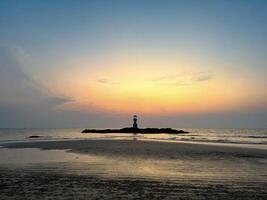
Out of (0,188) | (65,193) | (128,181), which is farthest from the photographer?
(128,181)

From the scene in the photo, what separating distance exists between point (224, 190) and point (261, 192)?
1.33m

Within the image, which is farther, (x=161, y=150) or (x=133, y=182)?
(x=161, y=150)

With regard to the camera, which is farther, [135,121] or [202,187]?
[135,121]

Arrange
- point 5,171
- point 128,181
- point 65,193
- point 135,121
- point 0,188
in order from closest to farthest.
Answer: point 65,193 → point 0,188 → point 128,181 → point 5,171 → point 135,121

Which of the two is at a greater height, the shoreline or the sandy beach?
the shoreline

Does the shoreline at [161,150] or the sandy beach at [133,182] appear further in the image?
the shoreline at [161,150]

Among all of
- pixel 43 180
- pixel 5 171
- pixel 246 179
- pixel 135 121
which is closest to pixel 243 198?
pixel 246 179

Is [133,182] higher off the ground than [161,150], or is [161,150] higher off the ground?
[161,150]

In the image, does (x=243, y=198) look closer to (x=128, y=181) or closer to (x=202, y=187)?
(x=202, y=187)

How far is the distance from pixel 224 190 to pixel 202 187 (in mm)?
946

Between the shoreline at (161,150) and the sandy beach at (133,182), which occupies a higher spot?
the shoreline at (161,150)

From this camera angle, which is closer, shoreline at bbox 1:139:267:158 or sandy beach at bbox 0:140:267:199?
sandy beach at bbox 0:140:267:199

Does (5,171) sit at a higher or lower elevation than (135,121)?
lower

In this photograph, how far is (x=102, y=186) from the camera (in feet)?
47.3
